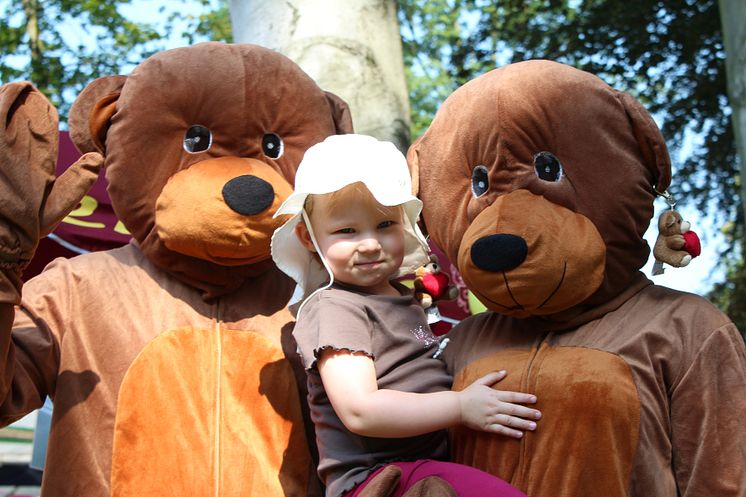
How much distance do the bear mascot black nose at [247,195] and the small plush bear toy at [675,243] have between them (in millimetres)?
981

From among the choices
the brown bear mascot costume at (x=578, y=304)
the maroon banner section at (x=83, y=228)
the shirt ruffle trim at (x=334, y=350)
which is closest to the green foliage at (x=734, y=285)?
the maroon banner section at (x=83, y=228)

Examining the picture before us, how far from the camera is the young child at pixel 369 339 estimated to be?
7.36ft

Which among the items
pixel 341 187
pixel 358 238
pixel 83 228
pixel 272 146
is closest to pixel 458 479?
pixel 358 238

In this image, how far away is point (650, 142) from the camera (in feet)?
8.13

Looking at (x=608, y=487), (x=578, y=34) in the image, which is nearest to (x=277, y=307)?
(x=608, y=487)

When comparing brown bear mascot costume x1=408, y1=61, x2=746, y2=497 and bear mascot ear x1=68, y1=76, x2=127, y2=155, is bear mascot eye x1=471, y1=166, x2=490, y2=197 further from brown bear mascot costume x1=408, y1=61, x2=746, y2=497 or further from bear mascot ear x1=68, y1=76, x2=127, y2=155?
bear mascot ear x1=68, y1=76, x2=127, y2=155

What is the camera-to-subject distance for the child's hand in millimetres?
2320

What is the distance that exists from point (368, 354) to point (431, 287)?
50 cm

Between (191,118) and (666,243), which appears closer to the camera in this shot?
(666,243)

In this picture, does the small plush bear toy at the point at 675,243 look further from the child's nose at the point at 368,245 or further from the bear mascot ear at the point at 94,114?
the bear mascot ear at the point at 94,114

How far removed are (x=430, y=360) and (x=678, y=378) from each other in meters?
0.59

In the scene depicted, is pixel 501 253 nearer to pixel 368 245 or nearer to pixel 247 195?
pixel 368 245

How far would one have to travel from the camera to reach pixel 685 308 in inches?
93.2

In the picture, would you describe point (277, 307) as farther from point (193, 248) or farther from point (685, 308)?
point (685, 308)
